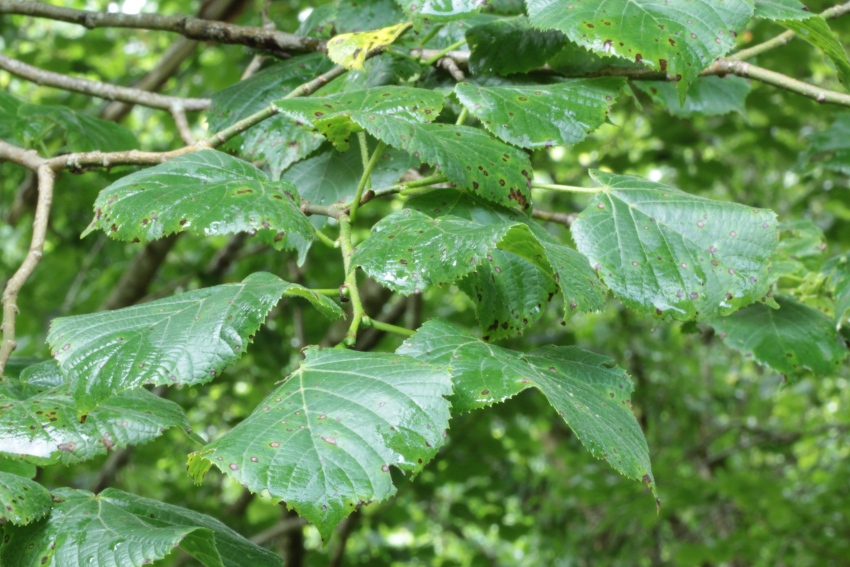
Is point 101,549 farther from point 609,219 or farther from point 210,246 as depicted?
point 210,246

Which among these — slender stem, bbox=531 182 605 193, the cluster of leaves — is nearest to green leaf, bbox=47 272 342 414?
the cluster of leaves

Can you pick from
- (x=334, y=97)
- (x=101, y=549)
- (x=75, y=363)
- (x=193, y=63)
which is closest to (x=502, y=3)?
(x=334, y=97)

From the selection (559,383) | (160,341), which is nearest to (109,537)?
(160,341)

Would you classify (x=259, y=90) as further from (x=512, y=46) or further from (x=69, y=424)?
(x=69, y=424)

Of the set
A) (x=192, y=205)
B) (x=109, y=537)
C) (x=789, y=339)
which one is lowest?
(x=789, y=339)

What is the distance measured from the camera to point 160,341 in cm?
68

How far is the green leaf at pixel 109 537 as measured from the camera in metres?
0.64

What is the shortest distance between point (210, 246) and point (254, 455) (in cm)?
323

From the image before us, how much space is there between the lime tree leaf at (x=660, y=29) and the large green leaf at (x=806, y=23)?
0.05m

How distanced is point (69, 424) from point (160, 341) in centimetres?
17

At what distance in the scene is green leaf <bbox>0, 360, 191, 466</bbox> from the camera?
716 millimetres

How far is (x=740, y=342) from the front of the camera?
113 cm

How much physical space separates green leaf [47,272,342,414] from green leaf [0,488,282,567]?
13 cm

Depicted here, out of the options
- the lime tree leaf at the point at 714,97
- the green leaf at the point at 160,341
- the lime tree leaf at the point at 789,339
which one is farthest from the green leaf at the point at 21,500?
the lime tree leaf at the point at 714,97
